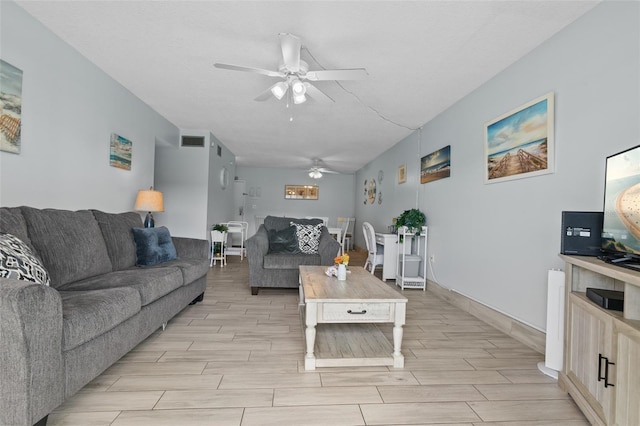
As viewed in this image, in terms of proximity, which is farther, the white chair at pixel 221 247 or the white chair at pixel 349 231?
the white chair at pixel 349 231

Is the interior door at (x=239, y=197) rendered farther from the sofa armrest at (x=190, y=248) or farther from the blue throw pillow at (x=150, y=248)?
the blue throw pillow at (x=150, y=248)

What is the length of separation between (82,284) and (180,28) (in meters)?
2.01

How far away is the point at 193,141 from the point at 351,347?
465 centimetres

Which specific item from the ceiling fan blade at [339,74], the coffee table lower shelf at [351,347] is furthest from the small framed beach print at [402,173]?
the coffee table lower shelf at [351,347]

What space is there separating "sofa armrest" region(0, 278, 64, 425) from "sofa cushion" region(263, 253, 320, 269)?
99.6 inches

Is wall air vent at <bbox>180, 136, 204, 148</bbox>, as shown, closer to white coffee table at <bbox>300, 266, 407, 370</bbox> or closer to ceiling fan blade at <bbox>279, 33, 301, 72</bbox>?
ceiling fan blade at <bbox>279, 33, 301, 72</bbox>

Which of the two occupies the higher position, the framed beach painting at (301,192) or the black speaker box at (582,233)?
the framed beach painting at (301,192)

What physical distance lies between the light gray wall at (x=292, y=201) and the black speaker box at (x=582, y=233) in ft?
26.6

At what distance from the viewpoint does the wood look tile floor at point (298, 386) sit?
1.49m

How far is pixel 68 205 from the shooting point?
281 centimetres

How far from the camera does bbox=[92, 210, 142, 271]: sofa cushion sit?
8.68 ft

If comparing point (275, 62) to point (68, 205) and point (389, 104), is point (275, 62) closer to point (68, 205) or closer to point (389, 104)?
point (389, 104)

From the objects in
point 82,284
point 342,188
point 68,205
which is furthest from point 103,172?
point 342,188

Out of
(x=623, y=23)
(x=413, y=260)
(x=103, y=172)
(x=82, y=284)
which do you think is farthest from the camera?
(x=413, y=260)
